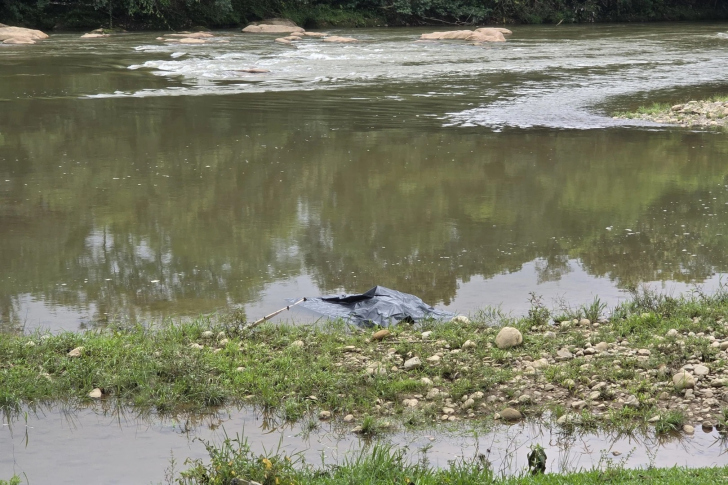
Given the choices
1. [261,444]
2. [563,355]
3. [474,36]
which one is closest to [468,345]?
[563,355]

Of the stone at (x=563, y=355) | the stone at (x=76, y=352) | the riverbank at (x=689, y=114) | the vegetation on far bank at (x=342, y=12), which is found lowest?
the stone at (x=563, y=355)

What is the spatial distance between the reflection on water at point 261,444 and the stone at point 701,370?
676 mm

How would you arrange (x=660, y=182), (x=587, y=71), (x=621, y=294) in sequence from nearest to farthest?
1. (x=621, y=294)
2. (x=660, y=182)
3. (x=587, y=71)

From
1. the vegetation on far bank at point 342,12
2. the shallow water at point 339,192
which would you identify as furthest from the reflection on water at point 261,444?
the vegetation on far bank at point 342,12

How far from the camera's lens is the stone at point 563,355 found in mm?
6047

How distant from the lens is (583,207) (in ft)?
35.6

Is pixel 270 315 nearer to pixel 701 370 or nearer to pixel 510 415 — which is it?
pixel 510 415

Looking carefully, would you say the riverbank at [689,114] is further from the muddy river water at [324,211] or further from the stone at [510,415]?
the stone at [510,415]

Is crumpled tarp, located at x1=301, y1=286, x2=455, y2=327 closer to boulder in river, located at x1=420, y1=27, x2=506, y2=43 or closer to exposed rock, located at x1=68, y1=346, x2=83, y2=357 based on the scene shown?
exposed rock, located at x1=68, y1=346, x2=83, y2=357

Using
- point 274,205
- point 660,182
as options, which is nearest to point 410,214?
point 274,205

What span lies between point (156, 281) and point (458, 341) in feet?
Answer: 11.0

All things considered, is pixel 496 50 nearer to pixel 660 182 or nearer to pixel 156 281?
pixel 660 182

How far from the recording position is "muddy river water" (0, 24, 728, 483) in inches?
204

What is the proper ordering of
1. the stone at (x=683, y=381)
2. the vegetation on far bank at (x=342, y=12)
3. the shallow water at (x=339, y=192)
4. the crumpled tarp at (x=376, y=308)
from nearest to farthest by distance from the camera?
the stone at (x=683, y=381) < the crumpled tarp at (x=376, y=308) < the shallow water at (x=339, y=192) < the vegetation on far bank at (x=342, y=12)
